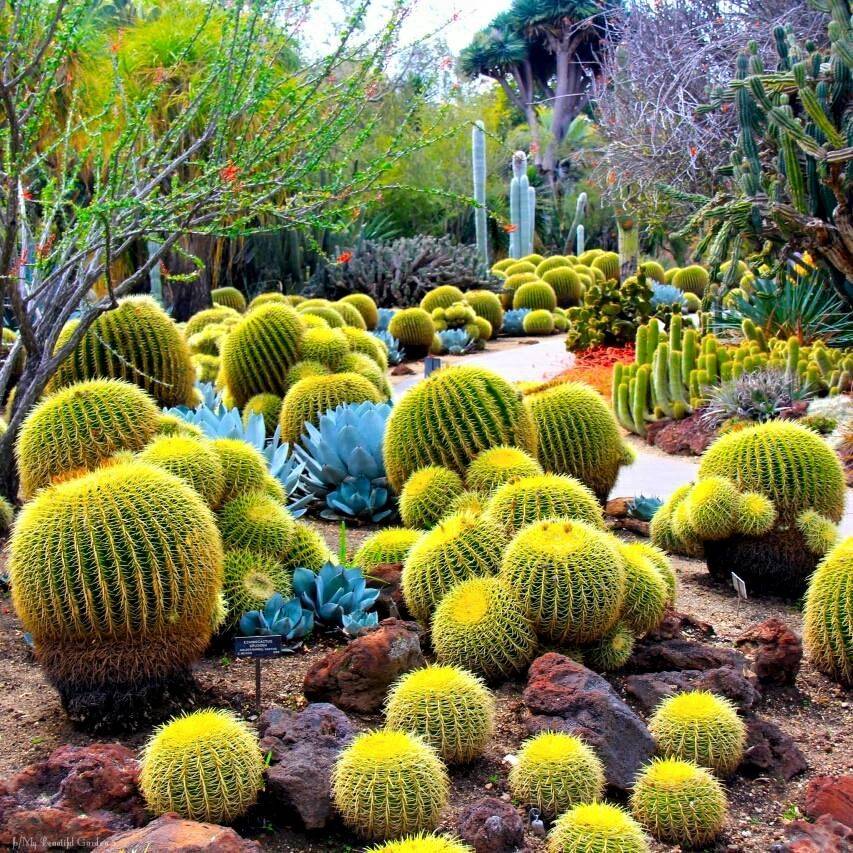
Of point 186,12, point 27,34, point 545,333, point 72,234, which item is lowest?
point 545,333

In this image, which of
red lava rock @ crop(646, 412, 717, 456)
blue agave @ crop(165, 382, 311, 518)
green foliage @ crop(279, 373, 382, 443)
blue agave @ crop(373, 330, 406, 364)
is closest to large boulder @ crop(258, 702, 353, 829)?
blue agave @ crop(165, 382, 311, 518)

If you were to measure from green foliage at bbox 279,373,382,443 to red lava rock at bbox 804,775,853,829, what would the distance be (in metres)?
4.61

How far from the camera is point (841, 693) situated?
4309 mm

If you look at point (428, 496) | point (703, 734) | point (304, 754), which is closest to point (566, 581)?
point (703, 734)

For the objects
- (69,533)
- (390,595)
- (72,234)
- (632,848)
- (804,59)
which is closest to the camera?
(632,848)

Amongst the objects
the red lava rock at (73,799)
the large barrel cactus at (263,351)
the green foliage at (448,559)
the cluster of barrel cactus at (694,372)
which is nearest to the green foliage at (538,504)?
the green foliage at (448,559)

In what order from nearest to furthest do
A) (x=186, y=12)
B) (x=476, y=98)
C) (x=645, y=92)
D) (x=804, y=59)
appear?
1. (x=804, y=59)
2. (x=645, y=92)
3. (x=186, y=12)
4. (x=476, y=98)

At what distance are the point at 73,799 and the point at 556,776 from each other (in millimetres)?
1413

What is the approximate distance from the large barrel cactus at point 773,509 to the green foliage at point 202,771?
293 cm

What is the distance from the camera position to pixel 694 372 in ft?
32.1

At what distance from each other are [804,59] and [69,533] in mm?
9699

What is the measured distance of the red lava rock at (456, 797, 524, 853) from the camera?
3.02m

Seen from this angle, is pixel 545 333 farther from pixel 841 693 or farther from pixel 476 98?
pixel 476 98

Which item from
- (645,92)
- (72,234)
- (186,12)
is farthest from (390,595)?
Answer: (186,12)
